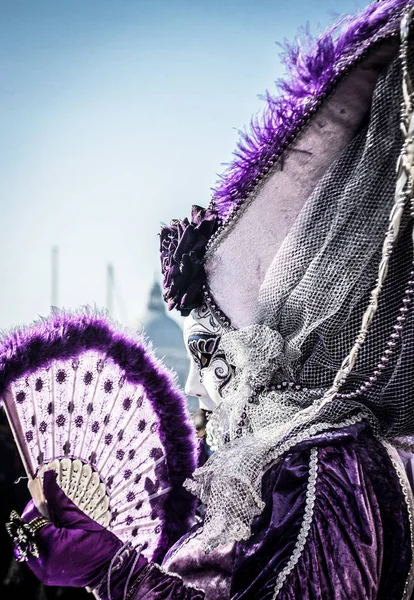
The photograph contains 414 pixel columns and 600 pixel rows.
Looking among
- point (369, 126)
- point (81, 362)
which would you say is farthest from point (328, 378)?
point (81, 362)

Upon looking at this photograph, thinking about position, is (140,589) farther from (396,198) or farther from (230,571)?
(396,198)

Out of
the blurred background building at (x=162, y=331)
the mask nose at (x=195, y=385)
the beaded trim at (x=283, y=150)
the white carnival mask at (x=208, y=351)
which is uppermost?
the beaded trim at (x=283, y=150)

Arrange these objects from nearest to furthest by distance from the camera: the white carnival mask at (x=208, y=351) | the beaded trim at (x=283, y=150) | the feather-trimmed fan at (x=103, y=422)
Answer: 1. the beaded trim at (x=283, y=150)
2. the feather-trimmed fan at (x=103, y=422)
3. the white carnival mask at (x=208, y=351)

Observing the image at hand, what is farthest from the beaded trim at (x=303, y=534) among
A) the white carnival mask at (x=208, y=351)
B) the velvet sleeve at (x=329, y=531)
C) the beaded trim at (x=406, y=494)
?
the white carnival mask at (x=208, y=351)

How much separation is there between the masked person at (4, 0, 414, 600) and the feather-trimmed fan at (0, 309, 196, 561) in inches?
7.4

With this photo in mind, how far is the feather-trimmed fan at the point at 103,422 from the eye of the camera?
151 centimetres

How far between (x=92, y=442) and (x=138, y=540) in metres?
0.33

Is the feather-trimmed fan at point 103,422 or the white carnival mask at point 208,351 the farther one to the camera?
the white carnival mask at point 208,351

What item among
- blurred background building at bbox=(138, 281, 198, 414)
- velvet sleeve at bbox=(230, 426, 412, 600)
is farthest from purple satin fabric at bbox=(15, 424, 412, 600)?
blurred background building at bbox=(138, 281, 198, 414)

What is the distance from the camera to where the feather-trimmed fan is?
1515 mm

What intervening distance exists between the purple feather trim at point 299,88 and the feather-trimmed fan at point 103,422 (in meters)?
0.58

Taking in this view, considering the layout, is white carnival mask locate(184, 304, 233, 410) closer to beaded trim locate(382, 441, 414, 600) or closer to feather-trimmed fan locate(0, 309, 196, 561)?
feather-trimmed fan locate(0, 309, 196, 561)

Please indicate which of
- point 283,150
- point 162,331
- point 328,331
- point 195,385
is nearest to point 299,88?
point 283,150

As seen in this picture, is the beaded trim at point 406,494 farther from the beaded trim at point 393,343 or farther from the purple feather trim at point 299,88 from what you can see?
the purple feather trim at point 299,88
